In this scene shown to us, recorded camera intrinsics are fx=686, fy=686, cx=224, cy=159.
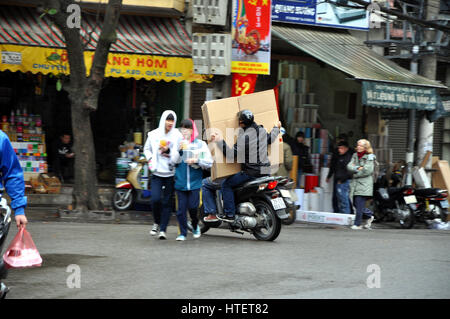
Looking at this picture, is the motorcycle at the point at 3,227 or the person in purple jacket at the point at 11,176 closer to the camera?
the motorcycle at the point at 3,227

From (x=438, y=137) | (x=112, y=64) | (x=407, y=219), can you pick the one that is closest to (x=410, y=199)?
(x=407, y=219)

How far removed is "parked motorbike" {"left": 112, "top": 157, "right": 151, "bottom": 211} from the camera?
1440cm

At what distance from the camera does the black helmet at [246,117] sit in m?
9.64

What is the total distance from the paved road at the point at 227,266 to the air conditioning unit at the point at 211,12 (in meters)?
4.58

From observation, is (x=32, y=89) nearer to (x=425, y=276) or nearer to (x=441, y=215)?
(x=441, y=215)

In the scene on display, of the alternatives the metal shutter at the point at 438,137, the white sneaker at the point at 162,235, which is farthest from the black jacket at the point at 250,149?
the metal shutter at the point at 438,137

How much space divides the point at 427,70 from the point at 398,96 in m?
2.22

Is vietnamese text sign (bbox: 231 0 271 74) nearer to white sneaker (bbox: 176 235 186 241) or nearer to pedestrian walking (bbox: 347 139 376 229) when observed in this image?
pedestrian walking (bbox: 347 139 376 229)

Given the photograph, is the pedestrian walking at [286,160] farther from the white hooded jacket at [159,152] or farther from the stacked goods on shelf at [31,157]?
the white hooded jacket at [159,152]

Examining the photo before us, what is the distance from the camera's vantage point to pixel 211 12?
13.3 m

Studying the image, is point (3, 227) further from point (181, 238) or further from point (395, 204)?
point (395, 204)

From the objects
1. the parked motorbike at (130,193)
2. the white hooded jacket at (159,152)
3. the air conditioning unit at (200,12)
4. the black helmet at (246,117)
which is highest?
the air conditioning unit at (200,12)
